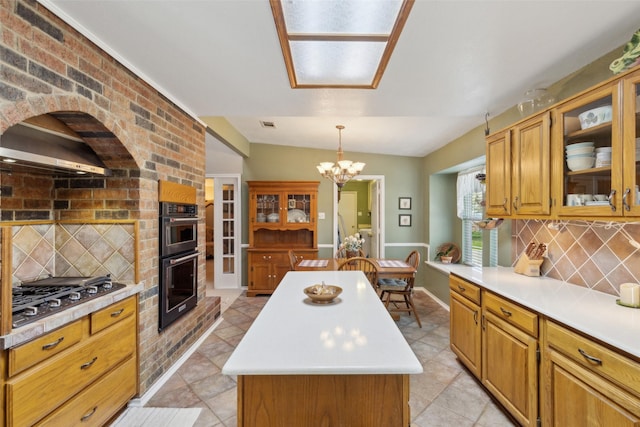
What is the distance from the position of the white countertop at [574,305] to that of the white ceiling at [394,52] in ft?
4.97

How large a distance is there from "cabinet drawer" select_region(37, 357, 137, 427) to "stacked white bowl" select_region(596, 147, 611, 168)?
319 cm

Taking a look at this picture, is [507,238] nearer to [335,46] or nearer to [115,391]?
[335,46]

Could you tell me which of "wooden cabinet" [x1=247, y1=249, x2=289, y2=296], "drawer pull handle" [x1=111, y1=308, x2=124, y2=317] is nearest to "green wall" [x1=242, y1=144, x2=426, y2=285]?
"wooden cabinet" [x1=247, y1=249, x2=289, y2=296]

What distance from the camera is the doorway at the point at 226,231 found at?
510cm

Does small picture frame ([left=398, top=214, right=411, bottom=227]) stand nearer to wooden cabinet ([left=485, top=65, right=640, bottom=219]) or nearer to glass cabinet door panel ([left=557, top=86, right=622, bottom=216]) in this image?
wooden cabinet ([left=485, top=65, right=640, bottom=219])

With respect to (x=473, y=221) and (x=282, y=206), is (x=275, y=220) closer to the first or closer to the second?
(x=282, y=206)

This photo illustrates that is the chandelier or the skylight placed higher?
the skylight

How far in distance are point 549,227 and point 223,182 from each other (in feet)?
15.6

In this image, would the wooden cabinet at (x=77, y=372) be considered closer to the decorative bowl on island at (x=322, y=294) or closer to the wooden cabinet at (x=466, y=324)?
the decorative bowl on island at (x=322, y=294)

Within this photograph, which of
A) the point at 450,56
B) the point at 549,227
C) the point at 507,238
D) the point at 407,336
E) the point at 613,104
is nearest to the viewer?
the point at 613,104

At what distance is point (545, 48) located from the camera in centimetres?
164

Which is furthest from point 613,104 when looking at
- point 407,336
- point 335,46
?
point 407,336

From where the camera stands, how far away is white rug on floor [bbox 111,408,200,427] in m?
1.83

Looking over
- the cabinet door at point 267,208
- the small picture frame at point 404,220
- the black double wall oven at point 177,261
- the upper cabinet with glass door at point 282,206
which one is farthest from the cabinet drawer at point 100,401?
the small picture frame at point 404,220
